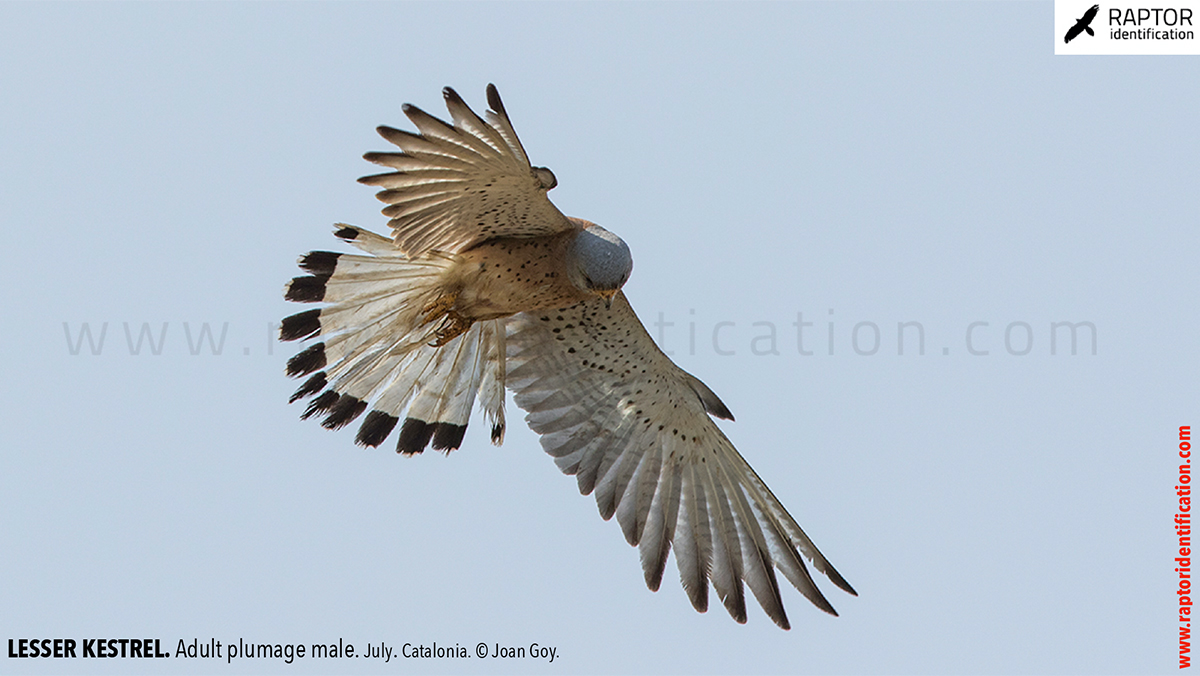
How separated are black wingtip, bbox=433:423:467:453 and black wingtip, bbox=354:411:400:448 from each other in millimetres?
304

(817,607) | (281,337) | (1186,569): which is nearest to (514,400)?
(281,337)

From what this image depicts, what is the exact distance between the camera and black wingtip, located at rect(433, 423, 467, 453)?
28.1 feet

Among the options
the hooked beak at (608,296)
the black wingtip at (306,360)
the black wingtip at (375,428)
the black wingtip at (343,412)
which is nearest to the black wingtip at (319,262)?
the black wingtip at (306,360)

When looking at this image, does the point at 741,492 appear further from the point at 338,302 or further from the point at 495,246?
the point at 338,302

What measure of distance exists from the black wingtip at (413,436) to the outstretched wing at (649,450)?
0.68 metres

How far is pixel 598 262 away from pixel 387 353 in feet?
5.44

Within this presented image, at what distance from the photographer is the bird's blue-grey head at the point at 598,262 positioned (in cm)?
750

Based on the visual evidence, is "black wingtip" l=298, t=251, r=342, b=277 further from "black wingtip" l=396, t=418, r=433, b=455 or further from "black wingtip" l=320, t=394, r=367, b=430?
"black wingtip" l=396, t=418, r=433, b=455

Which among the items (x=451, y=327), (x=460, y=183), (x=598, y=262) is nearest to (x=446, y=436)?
(x=451, y=327)

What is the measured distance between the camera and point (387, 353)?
27.0 feet

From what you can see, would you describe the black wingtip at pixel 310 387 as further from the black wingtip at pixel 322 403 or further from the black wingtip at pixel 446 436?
the black wingtip at pixel 446 436

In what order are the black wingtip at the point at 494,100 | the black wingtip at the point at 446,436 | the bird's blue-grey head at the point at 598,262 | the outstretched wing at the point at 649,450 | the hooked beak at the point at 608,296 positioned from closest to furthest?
the black wingtip at the point at 494,100 → the bird's blue-grey head at the point at 598,262 → the hooked beak at the point at 608,296 → the outstretched wing at the point at 649,450 → the black wingtip at the point at 446,436

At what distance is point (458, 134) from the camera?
21.3 feet

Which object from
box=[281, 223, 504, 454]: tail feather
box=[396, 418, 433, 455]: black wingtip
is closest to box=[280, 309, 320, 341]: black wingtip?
box=[281, 223, 504, 454]: tail feather
